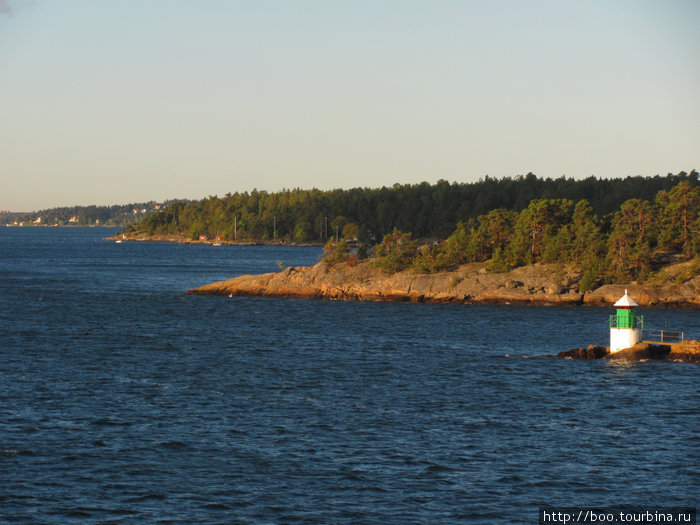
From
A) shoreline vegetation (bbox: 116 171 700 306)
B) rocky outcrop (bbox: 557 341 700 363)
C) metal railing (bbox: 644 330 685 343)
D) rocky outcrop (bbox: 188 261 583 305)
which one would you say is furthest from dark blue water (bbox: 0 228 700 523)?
rocky outcrop (bbox: 188 261 583 305)

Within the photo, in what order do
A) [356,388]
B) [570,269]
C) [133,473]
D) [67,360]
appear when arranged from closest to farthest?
1. [133,473]
2. [356,388]
3. [67,360]
4. [570,269]

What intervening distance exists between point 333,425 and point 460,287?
60.1 m

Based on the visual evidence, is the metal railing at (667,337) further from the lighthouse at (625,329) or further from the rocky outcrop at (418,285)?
the rocky outcrop at (418,285)

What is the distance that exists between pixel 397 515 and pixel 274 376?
25.8 m

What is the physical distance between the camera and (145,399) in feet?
151

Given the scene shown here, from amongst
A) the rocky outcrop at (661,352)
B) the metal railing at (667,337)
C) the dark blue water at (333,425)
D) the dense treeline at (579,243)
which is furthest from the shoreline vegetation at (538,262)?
the rocky outcrop at (661,352)

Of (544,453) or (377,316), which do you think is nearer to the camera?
(544,453)

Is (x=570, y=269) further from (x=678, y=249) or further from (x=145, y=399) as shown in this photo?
(x=145, y=399)

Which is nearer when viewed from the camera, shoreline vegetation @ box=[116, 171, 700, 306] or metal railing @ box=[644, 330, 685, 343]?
metal railing @ box=[644, 330, 685, 343]

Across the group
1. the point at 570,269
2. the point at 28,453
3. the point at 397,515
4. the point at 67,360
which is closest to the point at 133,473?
the point at 28,453

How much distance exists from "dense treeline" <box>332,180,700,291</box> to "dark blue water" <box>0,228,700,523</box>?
18560mm

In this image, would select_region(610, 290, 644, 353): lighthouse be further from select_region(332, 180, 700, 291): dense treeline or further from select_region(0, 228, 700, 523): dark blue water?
select_region(332, 180, 700, 291): dense treeline

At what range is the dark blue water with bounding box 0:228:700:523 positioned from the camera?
30234mm

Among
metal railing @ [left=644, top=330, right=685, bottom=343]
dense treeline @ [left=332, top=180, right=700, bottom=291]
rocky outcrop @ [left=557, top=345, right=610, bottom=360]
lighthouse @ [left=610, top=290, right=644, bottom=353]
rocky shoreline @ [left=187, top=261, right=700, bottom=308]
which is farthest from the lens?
dense treeline @ [left=332, top=180, right=700, bottom=291]
